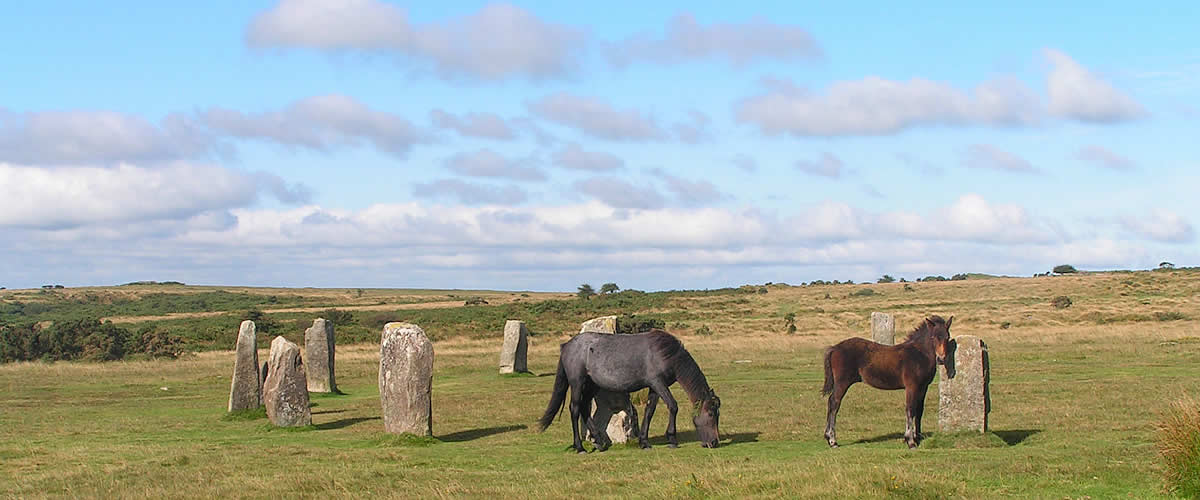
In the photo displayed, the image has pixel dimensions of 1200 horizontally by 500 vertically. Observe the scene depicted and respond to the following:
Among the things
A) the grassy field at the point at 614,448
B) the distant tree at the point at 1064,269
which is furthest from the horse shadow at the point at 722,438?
the distant tree at the point at 1064,269

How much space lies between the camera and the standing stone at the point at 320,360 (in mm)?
32125

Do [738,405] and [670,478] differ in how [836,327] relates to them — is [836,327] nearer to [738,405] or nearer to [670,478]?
[738,405]

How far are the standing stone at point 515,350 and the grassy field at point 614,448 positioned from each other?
88 centimetres

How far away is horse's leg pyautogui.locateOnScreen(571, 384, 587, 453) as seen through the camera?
59.2 ft

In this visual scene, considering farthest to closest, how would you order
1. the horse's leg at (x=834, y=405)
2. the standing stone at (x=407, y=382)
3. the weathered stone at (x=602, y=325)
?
the weathered stone at (x=602, y=325) < the standing stone at (x=407, y=382) < the horse's leg at (x=834, y=405)

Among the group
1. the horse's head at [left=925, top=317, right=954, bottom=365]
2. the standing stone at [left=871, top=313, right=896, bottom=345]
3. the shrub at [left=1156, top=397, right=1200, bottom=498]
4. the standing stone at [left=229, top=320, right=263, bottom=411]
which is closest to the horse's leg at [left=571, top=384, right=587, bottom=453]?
the horse's head at [left=925, top=317, right=954, bottom=365]

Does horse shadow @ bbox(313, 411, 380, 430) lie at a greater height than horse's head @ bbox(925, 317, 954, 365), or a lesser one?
lesser

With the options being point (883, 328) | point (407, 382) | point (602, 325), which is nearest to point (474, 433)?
point (407, 382)

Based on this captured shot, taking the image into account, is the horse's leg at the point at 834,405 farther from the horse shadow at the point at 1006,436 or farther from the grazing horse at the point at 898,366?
the horse shadow at the point at 1006,436

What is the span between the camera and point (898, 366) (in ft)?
56.9

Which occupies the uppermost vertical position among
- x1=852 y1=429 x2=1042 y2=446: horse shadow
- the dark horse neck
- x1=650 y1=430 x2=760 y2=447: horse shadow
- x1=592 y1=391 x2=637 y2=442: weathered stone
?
the dark horse neck

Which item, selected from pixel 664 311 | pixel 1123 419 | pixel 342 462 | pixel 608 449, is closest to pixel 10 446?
pixel 342 462

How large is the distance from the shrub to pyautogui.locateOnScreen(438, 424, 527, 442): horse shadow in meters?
12.1

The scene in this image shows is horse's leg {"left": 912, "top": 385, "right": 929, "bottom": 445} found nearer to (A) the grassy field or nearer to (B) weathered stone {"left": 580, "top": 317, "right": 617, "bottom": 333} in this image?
(A) the grassy field
